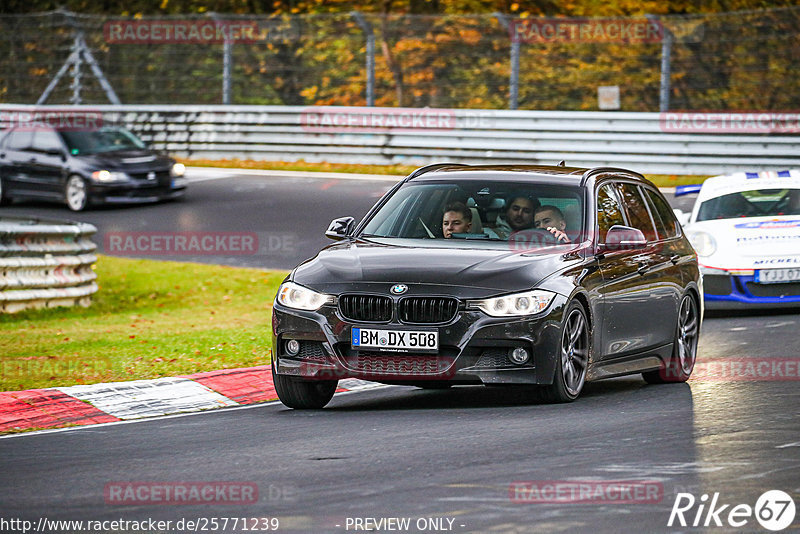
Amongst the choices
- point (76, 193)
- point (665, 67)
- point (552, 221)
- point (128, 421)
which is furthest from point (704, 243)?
point (76, 193)

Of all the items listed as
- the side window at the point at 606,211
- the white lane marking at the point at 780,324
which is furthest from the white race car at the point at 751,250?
the side window at the point at 606,211

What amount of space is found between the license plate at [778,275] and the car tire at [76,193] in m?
14.2

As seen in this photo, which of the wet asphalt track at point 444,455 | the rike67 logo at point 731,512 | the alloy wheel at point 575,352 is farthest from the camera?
the alloy wheel at point 575,352

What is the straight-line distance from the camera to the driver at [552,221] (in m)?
10.4

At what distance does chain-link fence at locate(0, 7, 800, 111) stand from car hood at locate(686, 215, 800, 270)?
1094 cm

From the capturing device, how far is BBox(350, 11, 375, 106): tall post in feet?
98.7

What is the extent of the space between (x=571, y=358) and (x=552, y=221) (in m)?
1.11

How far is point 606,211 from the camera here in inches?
431

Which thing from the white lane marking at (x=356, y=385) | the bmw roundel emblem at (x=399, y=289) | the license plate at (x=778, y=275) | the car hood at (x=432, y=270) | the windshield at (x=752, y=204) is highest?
the car hood at (x=432, y=270)

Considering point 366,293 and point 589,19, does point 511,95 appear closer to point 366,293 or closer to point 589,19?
point 589,19

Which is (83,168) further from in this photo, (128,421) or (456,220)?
(128,421)

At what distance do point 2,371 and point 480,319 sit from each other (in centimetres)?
444

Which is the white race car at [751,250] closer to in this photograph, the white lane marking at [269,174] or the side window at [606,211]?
the side window at [606,211]

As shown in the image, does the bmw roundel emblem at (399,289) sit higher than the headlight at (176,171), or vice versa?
the bmw roundel emblem at (399,289)
